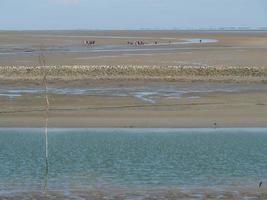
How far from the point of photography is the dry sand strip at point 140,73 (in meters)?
33.1

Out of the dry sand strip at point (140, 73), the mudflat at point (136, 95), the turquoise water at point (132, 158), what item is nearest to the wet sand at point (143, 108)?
the mudflat at point (136, 95)

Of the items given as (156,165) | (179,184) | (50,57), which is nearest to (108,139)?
(156,165)

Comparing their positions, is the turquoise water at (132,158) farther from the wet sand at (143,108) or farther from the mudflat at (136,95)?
the mudflat at (136,95)

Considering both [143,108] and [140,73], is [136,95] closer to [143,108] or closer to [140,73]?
[143,108]

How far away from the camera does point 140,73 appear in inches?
1359

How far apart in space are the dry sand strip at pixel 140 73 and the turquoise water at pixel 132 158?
12.0 meters

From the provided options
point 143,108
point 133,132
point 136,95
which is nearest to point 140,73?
point 136,95

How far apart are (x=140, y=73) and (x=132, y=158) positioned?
18.0m

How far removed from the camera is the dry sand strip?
3306 cm

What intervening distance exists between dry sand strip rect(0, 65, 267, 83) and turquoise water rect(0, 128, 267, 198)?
39.5ft

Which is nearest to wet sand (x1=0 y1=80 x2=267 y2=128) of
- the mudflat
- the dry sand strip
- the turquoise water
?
the mudflat

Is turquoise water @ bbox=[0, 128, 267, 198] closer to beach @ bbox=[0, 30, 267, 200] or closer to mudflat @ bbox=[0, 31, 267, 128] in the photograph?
beach @ bbox=[0, 30, 267, 200]

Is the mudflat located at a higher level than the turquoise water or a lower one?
higher

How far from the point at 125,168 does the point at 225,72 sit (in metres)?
19.9
